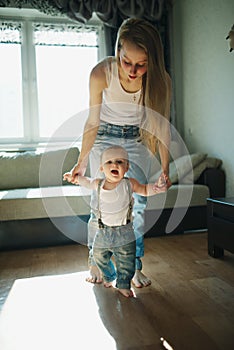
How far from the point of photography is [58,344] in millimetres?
1097

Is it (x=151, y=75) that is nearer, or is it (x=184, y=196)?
(x=151, y=75)

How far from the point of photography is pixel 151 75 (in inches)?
52.2

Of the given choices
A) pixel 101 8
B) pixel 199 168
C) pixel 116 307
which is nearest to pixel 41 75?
pixel 101 8

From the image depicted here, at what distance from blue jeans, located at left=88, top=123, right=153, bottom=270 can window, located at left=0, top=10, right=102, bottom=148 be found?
75.8 inches

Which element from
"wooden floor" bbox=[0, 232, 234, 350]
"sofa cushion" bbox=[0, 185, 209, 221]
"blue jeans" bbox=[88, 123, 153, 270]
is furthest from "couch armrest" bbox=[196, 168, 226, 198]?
"blue jeans" bbox=[88, 123, 153, 270]

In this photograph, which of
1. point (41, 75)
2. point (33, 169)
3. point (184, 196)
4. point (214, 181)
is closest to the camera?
point (184, 196)

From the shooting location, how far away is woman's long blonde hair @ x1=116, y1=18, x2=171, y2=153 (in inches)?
50.3

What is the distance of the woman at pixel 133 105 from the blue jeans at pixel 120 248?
81 mm

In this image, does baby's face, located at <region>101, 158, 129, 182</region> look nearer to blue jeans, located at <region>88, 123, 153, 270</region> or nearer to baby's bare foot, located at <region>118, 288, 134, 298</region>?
blue jeans, located at <region>88, 123, 153, 270</region>

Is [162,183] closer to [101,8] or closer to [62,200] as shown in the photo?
Answer: [62,200]

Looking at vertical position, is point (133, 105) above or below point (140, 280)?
above

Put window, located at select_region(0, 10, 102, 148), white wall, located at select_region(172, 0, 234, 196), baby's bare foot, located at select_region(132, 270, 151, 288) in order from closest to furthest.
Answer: baby's bare foot, located at select_region(132, 270, 151, 288) → white wall, located at select_region(172, 0, 234, 196) → window, located at select_region(0, 10, 102, 148)

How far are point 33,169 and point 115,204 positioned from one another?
1.64 m

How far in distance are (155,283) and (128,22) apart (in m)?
1.13
